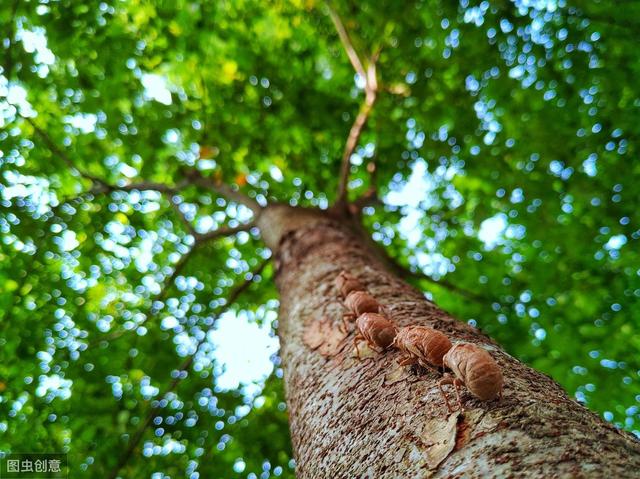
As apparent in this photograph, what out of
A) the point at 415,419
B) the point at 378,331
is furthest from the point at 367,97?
the point at 415,419

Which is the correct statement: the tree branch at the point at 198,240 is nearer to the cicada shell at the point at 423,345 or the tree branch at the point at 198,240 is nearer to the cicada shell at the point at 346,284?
the cicada shell at the point at 346,284

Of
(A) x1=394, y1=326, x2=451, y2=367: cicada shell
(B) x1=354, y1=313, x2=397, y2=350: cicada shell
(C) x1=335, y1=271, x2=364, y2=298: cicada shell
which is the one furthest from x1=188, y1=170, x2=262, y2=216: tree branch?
(A) x1=394, y1=326, x2=451, y2=367: cicada shell

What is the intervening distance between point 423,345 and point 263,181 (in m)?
4.71

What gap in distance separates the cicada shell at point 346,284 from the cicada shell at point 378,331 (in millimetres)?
500

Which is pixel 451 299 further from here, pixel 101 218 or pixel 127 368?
pixel 101 218

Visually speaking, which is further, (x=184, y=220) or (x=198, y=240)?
(x=184, y=220)

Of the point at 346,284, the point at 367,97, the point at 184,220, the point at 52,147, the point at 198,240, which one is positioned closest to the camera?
the point at 346,284

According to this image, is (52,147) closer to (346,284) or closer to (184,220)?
(184,220)

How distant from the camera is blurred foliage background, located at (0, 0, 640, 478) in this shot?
3.66m

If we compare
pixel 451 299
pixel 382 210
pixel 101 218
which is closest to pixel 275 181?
pixel 382 210

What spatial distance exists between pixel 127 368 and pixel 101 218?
5.04 feet

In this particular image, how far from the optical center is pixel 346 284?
78.0 inches

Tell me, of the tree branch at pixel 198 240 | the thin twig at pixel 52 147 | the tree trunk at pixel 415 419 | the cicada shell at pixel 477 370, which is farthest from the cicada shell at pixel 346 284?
the thin twig at pixel 52 147

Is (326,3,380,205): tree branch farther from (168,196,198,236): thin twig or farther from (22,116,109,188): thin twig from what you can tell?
(22,116,109,188): thin twig
